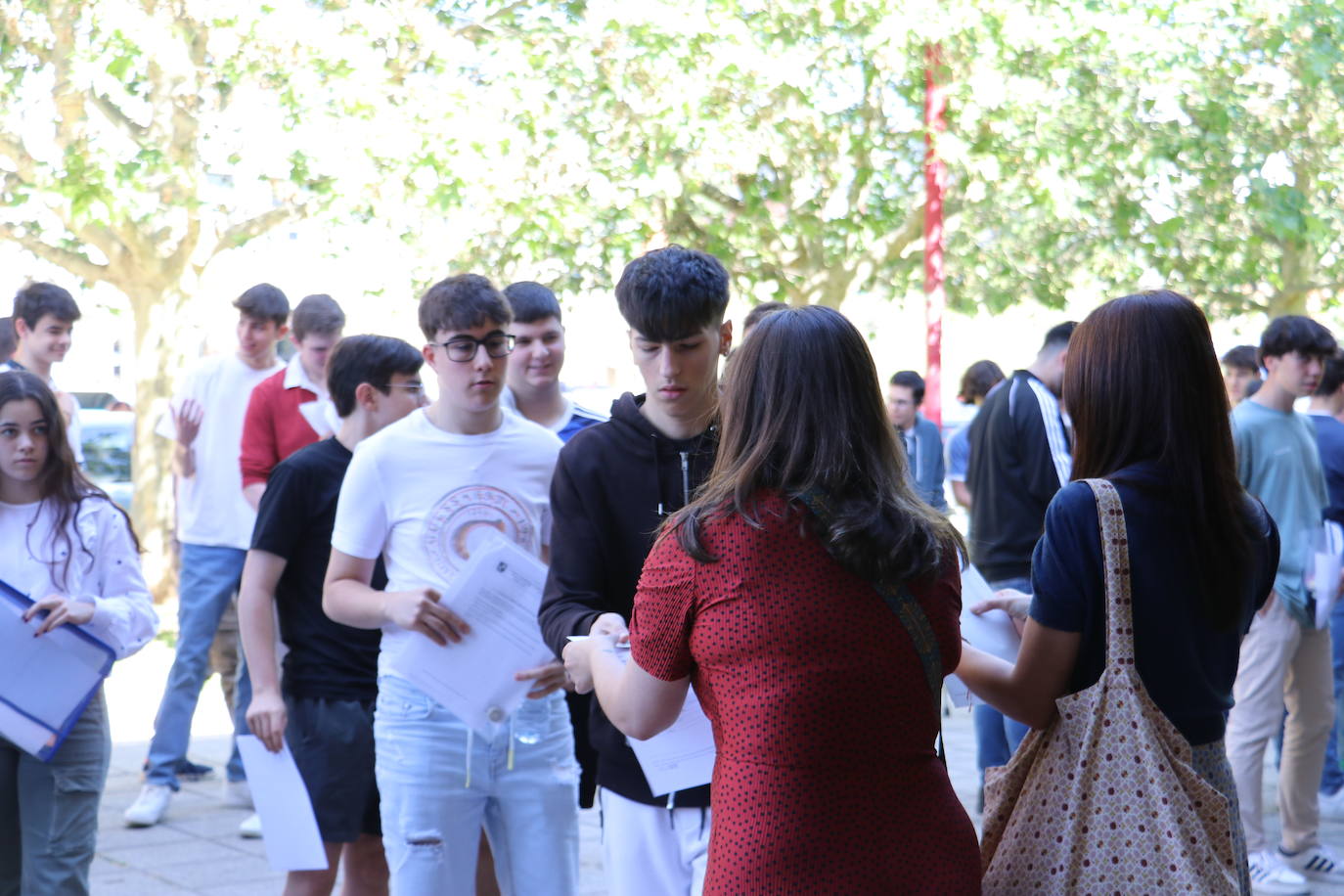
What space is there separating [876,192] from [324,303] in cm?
754

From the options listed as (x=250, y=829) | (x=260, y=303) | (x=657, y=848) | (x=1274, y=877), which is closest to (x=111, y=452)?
(x=260, y=303)

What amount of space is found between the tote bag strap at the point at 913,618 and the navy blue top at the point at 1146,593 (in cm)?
31

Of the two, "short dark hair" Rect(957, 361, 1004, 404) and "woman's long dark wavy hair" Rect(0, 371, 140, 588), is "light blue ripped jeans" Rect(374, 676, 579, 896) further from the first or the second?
"short dark hair" Rect(957, 361, 1004, 404)

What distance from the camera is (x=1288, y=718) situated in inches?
247

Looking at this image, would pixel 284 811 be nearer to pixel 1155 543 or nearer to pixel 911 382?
pixel 1155 543

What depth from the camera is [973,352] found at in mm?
52594

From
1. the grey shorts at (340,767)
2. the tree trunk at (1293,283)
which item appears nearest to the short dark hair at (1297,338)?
the grey shorts at (340,767)

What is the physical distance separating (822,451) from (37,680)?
254 cm

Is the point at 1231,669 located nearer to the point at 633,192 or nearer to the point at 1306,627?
the point at 1306,627

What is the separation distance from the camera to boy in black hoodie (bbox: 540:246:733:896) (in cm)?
296

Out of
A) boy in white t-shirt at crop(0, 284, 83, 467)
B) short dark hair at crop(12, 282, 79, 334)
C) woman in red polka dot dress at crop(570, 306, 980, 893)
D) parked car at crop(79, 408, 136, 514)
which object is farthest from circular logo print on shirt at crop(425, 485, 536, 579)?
parked car at crop(79, 408, 136, 514)

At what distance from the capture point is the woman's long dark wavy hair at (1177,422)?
2.63 meters

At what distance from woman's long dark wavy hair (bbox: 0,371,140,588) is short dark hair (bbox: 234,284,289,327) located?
10.1ft

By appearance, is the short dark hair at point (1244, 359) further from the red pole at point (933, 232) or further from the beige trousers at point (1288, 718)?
the beige trousers at point (1288, 718)
